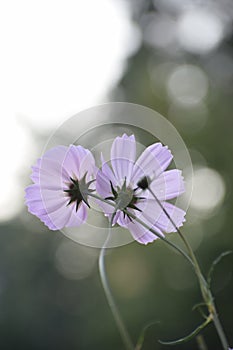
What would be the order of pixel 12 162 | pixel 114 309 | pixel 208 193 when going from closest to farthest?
1. pixel 114 309
2. pixel 208 193
3. pixel 12 162

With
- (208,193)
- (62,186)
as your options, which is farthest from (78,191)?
(208,193)

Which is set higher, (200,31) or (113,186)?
(200,31)

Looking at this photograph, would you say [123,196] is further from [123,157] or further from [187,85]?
[187,85]

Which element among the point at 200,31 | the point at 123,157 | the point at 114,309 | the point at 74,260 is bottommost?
the point at 74,260

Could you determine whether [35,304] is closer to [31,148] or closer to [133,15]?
[31,148]

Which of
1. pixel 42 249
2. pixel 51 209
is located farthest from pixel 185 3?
pixel 51 209

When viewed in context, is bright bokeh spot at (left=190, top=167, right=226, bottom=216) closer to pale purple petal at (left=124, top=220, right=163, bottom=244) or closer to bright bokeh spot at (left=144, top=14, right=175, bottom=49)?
bright bokeh spot at (left=144, top=14, right=175, bottom=49)
